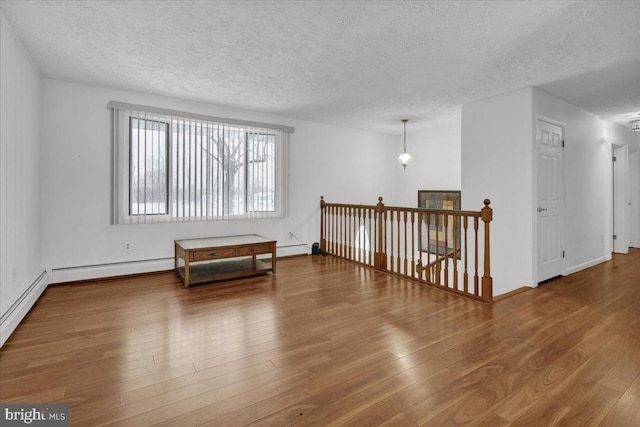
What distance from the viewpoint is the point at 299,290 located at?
3.66 meters

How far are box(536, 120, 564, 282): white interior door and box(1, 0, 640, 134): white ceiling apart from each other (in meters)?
0.59

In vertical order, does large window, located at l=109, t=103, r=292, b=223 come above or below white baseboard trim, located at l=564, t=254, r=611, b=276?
above

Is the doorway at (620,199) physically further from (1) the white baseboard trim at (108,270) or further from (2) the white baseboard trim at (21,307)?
(2) the white baseboard trim at (21,307)

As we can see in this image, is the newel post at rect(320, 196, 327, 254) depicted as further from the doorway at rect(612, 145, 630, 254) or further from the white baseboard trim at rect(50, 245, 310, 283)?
the doorway at rect(612, 145, 630, 254)

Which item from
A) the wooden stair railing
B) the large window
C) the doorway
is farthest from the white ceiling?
the doorway

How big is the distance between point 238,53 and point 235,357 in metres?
2.71

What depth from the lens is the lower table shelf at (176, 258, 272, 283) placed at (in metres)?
3.96

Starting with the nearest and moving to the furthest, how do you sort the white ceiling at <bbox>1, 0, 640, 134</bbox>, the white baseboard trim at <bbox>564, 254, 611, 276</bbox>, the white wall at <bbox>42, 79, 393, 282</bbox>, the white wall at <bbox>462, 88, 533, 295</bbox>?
the white ceiling at <bbox>1, 0, 640, 134</bbox> < the white wall at <bbox>42, 79, 393, 282</bbox> < the white wall at <bbox>462, 88, 533, 295</bbox> < the white baseboard trim at <bbox>564, 254, 611, 276</bbox>

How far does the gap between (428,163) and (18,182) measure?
6.20 m

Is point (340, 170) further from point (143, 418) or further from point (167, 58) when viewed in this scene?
→ point (143, 418)

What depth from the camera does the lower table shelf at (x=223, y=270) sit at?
396 cm

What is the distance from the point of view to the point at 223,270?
14.0 feet

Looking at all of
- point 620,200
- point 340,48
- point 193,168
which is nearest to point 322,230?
point 193,168

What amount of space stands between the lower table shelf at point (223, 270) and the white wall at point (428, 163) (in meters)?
3.62
